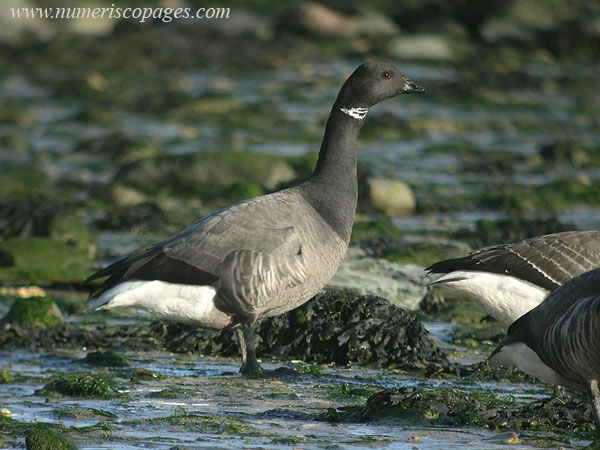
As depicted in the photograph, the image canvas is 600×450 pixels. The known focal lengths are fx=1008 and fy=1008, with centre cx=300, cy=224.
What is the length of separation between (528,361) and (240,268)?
2.48 metres

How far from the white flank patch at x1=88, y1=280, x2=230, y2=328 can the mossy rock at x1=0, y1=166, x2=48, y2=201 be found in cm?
905

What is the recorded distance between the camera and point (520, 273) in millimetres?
8562

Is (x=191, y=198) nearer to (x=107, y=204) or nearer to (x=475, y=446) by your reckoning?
(x=107, y=204)

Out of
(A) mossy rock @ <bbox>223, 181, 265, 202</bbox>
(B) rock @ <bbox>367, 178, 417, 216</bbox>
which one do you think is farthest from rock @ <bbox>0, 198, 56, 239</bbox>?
(B) rock @ <bbox>367, 178, 417, 216</bbox>

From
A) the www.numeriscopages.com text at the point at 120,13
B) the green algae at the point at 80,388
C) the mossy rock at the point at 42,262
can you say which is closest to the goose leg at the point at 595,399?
the green algae at the point at 80,388

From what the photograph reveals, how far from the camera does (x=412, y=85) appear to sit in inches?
378

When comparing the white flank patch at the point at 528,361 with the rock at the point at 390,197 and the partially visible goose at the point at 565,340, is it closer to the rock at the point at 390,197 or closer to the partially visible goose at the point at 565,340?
the partially visible goose at the point at 565,340

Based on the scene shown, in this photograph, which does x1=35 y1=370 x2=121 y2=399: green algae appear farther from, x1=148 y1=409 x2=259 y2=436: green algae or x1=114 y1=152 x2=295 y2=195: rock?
x1=114 y1=152 x2=295 y2=195: rock

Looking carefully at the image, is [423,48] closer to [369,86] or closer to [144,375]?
[369,86]

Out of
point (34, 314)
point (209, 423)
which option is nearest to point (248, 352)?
point (209, 423)

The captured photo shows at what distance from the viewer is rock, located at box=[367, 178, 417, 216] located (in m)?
15.9

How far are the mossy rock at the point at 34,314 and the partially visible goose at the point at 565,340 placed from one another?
175 inches

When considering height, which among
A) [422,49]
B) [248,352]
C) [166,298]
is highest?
[422,49]

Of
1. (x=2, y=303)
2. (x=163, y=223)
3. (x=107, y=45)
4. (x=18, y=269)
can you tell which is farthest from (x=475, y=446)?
(x=107, y=45)
